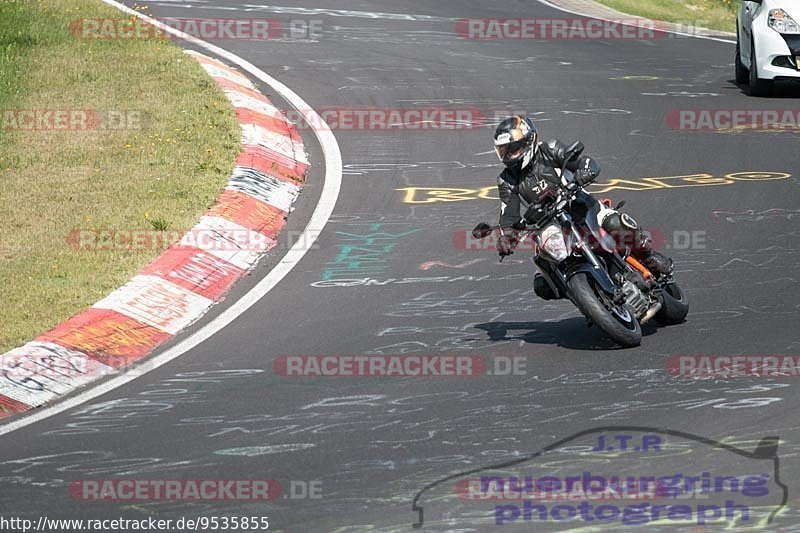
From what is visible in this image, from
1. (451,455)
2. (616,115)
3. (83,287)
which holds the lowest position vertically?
(451,455)

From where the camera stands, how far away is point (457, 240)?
12102 millimetres

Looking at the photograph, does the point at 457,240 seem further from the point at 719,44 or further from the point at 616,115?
the point at 719,44

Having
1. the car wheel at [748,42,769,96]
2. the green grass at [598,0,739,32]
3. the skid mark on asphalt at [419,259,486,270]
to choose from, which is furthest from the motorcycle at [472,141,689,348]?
the green grass at [598,0,739,32]

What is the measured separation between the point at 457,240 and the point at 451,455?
510cm

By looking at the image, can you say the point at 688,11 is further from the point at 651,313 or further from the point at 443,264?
the point at 651,313

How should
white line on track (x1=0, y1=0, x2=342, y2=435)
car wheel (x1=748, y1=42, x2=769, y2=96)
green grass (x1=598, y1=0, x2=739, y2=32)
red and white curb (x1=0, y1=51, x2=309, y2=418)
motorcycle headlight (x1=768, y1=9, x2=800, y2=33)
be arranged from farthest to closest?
green grass (x1=598, y1=0, x2=739, y2=32), car wheel (x1=748, y1=42, x2=769, y2=96), motorcycle headlight (x1=768, y1=9, x2=800, y2=33), red and white curb (x1=0, y1=51, x2=309, y2=418), white line on track (x1=0, y1=0, x2=342, y2=435)

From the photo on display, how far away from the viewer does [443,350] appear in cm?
917

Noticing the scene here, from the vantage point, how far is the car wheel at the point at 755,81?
57.5ft

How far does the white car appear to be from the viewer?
679 inches

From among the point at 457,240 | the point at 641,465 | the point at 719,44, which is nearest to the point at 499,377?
the point at 641,465

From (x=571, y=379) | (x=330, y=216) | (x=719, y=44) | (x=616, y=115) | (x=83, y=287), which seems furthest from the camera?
(x=719, y=44)

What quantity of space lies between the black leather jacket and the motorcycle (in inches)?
2.7

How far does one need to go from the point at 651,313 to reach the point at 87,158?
7.35 metres

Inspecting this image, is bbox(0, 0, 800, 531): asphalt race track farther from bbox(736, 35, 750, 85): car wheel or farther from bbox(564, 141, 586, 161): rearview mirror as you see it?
bbox(564, 141, 586, 161): rearview mirror
